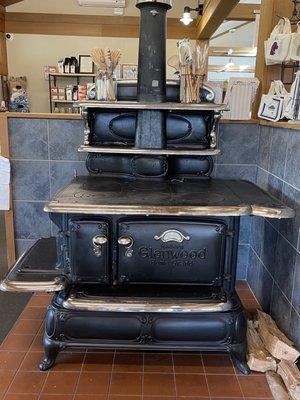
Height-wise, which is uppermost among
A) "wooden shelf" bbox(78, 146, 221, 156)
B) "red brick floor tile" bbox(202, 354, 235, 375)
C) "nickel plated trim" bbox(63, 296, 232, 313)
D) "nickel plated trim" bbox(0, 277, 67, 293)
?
"wooden shelf" bbox(78, 146, 221, 156)

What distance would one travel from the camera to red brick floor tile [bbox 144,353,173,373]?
1.73 meters

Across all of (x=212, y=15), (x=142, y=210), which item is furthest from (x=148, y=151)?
(x=212, y=15)

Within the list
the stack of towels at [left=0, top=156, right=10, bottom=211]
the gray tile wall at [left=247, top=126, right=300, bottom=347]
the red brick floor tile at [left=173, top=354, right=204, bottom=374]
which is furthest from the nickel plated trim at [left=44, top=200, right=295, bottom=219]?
the stack of towels at [left=0, top=156, right=10, bottom=211]

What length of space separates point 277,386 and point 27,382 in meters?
1.04

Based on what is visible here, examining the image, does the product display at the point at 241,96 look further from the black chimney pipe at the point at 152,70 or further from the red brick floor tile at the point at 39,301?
the red brick floor tile at the point at 39,301

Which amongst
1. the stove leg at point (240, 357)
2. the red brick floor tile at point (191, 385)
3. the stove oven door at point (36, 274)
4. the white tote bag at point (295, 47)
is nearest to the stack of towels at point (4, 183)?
the stove oven door at point (36, 274)

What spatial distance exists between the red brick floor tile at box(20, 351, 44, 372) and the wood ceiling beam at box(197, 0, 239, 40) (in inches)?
138

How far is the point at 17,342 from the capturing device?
6.20ft

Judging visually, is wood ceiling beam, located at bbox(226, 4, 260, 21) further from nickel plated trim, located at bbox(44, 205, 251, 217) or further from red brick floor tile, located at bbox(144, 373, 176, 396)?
red brick floor tile, located at bbox(144, 373, 176, 396)

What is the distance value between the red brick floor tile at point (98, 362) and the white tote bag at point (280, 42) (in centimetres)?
170

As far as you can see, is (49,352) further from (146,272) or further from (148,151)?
(148,151)

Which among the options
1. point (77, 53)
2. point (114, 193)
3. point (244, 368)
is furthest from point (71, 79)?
point (244, 368)

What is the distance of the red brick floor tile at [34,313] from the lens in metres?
2.11

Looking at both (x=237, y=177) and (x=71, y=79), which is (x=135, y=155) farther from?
(x=71, y=79)
